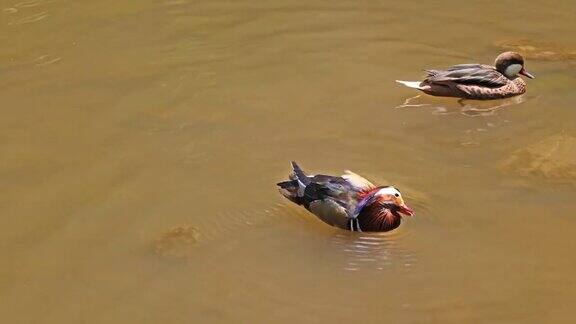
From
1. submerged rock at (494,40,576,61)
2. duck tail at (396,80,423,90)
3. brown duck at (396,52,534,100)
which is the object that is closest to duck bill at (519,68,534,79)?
brown duck at (396,52,534,100)

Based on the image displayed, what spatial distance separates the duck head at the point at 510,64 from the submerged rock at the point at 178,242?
4348 mm

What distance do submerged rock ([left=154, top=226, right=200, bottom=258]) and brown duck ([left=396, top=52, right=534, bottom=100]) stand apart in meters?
3.57

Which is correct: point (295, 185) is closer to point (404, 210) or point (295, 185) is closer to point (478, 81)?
point (404, 210)

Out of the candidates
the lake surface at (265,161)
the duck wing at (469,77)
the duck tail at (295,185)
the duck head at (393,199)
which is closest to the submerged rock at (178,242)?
the lake surface at (265,161)

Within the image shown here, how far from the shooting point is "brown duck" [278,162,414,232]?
6.65 m

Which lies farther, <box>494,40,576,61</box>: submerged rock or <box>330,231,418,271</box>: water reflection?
<box>494,40,576,61</box>: submerged rock

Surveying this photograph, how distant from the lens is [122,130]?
27.8 feet

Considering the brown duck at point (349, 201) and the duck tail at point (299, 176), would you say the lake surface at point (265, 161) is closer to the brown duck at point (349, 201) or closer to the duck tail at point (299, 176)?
the brown duck at point (349, 201)

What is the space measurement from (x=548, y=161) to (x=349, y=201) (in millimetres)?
2103

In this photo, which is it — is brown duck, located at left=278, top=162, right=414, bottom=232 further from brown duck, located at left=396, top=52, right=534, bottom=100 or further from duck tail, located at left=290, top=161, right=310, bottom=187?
brown duck, located at left=396, top=52, right=534, bottom=100

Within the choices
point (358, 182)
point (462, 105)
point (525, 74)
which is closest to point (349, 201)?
point (358, 182)

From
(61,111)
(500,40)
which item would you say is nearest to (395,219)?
(61,111)

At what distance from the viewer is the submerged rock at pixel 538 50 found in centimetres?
1011

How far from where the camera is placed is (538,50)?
33.9 ft
